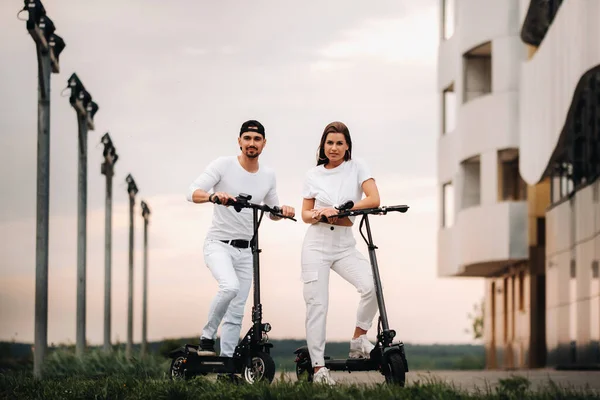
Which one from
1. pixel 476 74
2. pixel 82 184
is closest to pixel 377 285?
pixel 82 184

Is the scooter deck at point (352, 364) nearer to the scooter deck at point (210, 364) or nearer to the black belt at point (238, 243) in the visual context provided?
the scooter deck at point (210, 364)

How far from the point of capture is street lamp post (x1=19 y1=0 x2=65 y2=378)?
20172 millimetres

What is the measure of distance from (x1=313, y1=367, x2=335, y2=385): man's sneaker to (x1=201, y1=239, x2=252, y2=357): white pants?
1024 millimetres

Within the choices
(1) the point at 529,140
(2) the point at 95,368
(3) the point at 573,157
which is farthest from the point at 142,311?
(2) the point at 95,368

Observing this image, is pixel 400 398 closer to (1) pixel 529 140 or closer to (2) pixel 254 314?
(2) pixel 254 314

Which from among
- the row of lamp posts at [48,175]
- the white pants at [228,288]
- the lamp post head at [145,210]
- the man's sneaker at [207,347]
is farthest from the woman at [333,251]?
the lamp post head at [145,210]

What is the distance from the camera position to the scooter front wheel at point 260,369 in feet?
33.9

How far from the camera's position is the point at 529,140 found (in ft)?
118

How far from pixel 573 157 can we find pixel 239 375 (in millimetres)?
22752

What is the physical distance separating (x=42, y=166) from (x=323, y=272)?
11.0 m

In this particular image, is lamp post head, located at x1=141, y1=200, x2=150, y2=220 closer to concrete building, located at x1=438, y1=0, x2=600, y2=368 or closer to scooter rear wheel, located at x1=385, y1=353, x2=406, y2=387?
concrete building, located at x1=438, y1=0, x2=600, y2=368

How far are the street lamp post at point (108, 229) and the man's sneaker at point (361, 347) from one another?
874 inches

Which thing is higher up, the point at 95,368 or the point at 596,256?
the point at 596,256

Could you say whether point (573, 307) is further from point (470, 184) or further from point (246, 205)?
point (246, 205)
